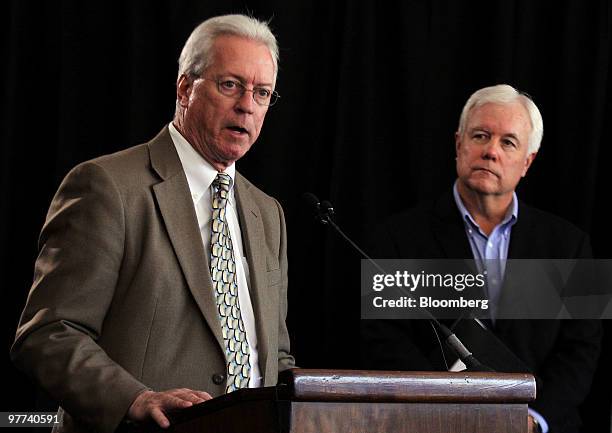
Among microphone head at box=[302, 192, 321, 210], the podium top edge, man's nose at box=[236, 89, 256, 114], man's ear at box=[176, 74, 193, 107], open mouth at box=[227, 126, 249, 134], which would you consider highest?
man's ear at box=[176, 74, 193, 107]

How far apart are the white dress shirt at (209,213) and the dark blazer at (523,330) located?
1.10 meters

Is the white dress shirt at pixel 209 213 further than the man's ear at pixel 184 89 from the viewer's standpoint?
No

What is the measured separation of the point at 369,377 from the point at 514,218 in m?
2.25

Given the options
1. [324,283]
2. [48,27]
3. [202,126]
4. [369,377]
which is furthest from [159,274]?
[48,27]

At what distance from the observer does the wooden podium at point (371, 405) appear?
160 centimetres

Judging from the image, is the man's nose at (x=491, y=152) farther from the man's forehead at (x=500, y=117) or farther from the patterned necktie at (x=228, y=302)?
the patterned necktie at (x=228, y=302)

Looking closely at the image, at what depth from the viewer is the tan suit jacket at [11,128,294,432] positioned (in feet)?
7.06

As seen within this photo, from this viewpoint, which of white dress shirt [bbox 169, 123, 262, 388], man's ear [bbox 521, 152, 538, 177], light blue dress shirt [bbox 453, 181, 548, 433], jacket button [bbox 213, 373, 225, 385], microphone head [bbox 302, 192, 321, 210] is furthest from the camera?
man's ear [bbox 521, 152, 538, 177]

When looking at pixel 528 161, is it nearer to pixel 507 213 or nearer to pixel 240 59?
pixel 507 213

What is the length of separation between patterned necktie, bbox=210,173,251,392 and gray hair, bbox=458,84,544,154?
1535 mm

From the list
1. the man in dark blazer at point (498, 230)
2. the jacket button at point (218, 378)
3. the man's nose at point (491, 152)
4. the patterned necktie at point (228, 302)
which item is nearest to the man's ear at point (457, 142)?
the man in dark blazer at point (498, 230)

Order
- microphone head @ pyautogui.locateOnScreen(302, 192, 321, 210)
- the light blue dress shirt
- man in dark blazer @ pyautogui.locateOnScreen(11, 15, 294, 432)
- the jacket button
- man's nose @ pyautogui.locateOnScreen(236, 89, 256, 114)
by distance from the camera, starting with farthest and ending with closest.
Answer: the light blue dress shirt
microphone head @ pyautogui.locateOnScreen(302, 192, 321, 210)
man's nose @ pyautogui.locateOnScreen(236, 89, 256, 114)
the jacket button
man in dark blazer @ pyautogui.locateOnScreen(11, 15, 294, 432)

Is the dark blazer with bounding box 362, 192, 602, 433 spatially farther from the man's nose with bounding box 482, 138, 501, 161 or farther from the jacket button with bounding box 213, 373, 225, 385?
the jacket button with bounding box 213, 373, 225, 385

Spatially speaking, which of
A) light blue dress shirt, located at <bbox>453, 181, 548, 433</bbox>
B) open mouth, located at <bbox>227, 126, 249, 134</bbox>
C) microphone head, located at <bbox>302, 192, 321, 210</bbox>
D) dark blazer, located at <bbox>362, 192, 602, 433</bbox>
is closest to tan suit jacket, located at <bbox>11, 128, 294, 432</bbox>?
open mouth, located at <bbox>227, 126, 249, 134</bbox>
